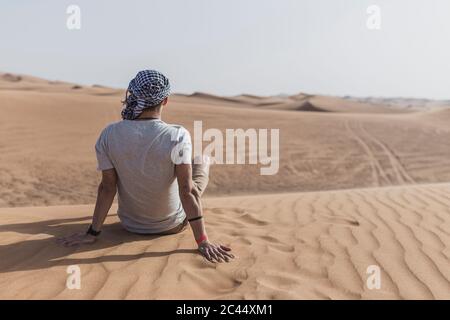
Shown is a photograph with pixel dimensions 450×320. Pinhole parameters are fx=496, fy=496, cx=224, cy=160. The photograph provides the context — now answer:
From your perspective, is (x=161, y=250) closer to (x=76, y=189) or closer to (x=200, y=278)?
(x=200, y=278)

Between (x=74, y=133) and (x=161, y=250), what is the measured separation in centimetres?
1047

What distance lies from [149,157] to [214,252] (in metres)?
0.79

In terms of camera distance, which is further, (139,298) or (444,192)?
(444,192)

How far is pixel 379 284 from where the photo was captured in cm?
300

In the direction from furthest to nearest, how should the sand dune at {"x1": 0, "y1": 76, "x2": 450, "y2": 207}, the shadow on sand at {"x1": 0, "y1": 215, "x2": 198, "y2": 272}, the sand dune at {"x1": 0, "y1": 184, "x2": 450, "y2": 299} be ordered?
the sand dune at {"x1": 0, "y1": 76, "x2": 450, "y2": 207} < the shadow on sand at {"x1": 0, "y1": 215, "x2": 198, "y2": 272} < the sand dune at {"x1": 0, "y1": 184, "x2": 450, "y2": 299}

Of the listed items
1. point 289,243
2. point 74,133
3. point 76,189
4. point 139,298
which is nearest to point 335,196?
point 289,243

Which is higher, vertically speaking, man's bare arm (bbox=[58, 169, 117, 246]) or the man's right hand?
man's bare arm (bbox=[58, 169, 117, 246])

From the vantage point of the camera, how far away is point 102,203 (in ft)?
11.8

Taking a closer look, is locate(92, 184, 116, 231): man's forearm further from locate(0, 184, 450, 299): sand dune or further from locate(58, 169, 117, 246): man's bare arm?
locate(0, 184, 450, 299): sand dune

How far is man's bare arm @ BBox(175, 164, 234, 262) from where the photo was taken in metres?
3.38

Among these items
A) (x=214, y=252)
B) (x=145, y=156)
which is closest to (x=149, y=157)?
(x=145, y=156)

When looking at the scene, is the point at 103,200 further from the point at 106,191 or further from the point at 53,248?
the point at 53,248

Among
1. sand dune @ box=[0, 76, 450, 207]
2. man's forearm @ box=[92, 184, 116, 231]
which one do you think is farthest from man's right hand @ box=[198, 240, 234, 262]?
sand dune @ box=[0, 76, 450, 207]
